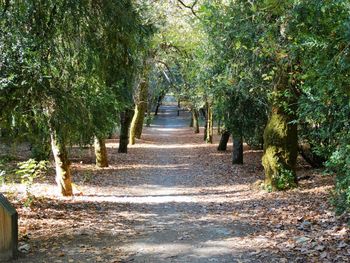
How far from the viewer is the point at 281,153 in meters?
11.4

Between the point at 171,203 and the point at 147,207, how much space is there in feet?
2.37

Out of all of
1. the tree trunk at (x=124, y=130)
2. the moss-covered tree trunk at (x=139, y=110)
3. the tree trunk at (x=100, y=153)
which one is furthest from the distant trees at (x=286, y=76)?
the moss-covered tree trunk at (x=139, y=110)

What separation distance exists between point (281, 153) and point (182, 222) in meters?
4.22

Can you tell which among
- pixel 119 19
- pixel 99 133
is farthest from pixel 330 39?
pixel 99 133

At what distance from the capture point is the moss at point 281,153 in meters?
11.3

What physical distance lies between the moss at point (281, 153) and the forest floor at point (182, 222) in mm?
386

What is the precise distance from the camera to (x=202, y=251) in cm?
636

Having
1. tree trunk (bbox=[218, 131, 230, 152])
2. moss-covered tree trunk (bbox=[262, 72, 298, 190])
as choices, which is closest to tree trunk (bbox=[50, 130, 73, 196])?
moss-covered tree trunk (bbox=[262, 72, 298, 190])

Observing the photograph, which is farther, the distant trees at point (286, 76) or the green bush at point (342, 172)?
the green bush at point (342, 172)

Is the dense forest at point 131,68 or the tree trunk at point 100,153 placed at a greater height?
the dense forest at point 131,68

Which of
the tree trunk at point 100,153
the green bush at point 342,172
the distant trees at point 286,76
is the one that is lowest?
the tree trunk at point 100,153

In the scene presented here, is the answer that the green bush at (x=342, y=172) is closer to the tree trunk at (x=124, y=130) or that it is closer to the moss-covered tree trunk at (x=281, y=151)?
the moss-covered tree trunk at (x=281, y=151)

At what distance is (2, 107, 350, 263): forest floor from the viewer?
20.4 ft

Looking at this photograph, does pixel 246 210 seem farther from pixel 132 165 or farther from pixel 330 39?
pixel 132 165
